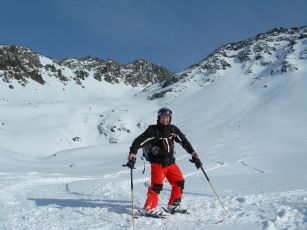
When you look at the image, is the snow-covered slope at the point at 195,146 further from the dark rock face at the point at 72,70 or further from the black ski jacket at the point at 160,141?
the dark rock face at the point at 72,70

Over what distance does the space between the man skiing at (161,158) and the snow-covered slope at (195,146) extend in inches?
15.2

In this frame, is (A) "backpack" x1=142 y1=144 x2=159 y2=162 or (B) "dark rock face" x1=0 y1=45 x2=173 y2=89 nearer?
(A) "backpack" x1=142 y1=144 x2=159 y2=162

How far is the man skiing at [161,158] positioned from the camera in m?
6.83

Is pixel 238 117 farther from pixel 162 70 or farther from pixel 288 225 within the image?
pixel 162 70

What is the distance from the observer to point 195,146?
24.8 meters

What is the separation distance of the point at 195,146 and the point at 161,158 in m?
18.0

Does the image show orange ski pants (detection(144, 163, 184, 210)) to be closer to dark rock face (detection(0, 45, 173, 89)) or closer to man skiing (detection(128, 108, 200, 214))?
man skiing (detection(128, 108, 200, 214))

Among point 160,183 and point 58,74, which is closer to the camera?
point 160,183

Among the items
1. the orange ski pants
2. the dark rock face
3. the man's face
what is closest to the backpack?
the orange ski pants

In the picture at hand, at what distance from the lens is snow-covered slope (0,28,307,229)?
22.1ft

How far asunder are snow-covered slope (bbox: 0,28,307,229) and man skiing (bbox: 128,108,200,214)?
0.39m

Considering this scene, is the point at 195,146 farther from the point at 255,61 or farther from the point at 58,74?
the point at 58,74

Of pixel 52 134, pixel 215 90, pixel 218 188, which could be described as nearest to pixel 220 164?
pixel 218 188

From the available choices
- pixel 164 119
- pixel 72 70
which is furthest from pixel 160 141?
pixel 72 70
